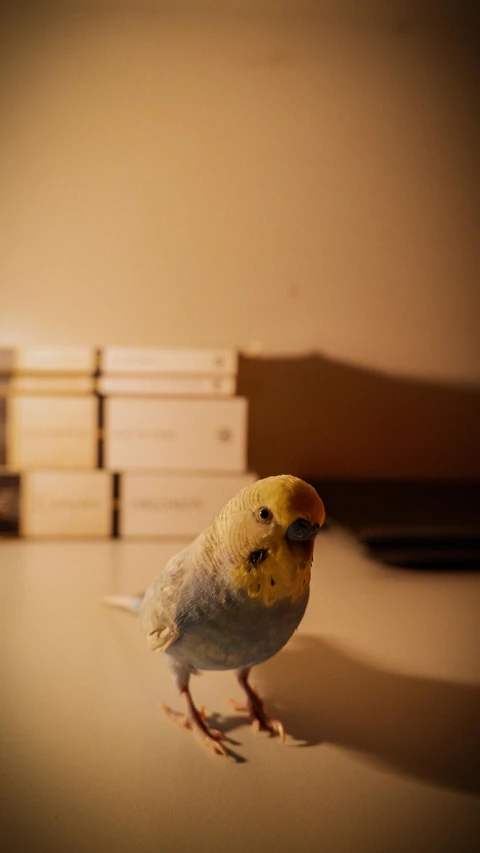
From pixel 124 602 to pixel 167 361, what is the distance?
350mm

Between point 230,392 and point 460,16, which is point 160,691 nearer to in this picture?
point 230,392

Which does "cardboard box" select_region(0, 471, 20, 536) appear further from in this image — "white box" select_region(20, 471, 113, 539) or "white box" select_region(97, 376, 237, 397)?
"white box" select_region(97, 376, 237, 397)

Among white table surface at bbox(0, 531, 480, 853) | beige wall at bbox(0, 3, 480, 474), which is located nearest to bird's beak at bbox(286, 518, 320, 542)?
white table surface at bbox(0, 531, 480, 853)

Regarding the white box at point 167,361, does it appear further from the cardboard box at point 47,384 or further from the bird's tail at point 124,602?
the bird's tail at point 124,602

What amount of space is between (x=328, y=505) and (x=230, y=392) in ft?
0.81

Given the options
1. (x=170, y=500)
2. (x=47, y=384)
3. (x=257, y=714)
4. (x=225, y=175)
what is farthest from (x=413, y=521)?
(x=225, y=175)

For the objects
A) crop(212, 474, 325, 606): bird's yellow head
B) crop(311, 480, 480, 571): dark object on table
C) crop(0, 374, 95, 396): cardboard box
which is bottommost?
crop(311, 480, 480, 571): dark object on table

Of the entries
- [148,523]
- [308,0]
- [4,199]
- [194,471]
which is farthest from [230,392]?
[308,0]

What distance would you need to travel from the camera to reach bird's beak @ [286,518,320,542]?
1.16 ft

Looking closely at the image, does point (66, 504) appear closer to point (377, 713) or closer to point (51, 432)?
point (51, 432)

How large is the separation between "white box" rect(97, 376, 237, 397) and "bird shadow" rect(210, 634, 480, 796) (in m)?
0.39

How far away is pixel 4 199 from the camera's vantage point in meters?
1.00

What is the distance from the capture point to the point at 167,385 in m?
0.85

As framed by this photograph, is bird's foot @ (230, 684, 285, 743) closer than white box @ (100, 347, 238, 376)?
Yes
